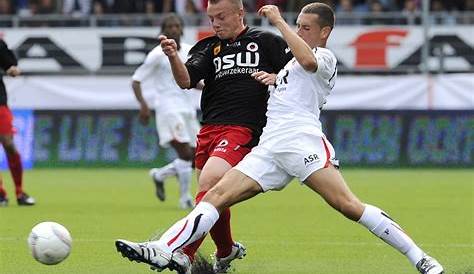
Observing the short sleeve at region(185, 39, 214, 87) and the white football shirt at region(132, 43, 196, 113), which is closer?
the short sleeve at region(185, 39, 214, 87)

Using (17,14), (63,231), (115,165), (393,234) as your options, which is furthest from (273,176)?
(17,14)

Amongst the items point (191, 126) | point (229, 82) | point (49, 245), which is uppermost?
point (229, 82)

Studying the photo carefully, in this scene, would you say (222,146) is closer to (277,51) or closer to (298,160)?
(298,160)

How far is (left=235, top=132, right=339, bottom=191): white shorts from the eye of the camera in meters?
8.79

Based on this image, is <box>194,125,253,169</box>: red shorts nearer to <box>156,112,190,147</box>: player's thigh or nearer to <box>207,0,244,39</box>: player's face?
<box>207,0,244,39</box>: player's face

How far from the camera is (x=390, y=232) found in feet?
28.8

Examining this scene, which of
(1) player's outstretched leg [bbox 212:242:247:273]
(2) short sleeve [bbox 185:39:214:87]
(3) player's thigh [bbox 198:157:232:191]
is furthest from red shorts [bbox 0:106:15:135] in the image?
(3) player's thigh [bbox 198:157:232:191]

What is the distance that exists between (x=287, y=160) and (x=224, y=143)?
0.75m

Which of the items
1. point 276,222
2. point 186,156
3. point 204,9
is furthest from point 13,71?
point 204,9

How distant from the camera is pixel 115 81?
923 inches

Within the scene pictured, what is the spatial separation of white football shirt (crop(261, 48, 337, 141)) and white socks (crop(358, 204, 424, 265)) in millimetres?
720

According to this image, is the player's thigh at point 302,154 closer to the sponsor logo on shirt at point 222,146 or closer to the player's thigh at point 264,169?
the player's thigh at point 264,169

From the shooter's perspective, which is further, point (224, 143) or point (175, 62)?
point (224, 143)

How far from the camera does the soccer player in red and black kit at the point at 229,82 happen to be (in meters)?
9.52
